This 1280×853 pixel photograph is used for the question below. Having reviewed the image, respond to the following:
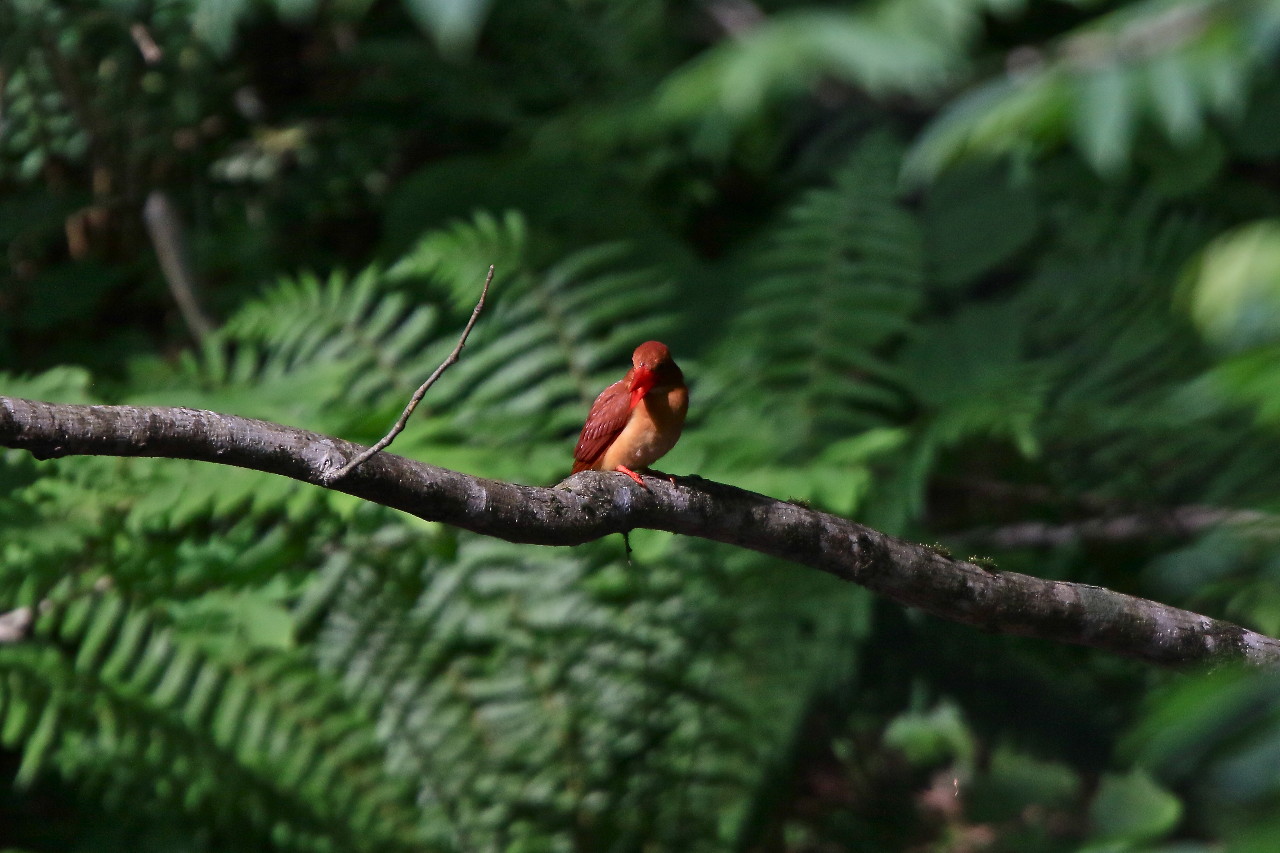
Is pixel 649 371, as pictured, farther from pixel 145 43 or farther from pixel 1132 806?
pixel 145 43

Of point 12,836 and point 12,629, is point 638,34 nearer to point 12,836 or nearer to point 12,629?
point 12,629

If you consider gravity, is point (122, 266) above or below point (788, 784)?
above

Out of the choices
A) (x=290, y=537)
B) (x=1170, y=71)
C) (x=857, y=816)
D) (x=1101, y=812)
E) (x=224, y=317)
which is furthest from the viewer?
(x=224, y=317)

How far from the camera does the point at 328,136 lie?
14.9 ft

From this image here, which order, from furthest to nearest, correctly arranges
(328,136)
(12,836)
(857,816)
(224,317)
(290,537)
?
(328,136) → (224,317) → (857,816) → (12,836) → (290,537)

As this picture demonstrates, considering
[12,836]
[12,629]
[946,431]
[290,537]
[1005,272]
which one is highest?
[1005,272]

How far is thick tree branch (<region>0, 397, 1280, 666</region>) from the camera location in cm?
122

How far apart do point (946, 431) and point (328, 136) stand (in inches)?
110

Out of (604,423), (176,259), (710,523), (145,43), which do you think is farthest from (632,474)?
(145,43)

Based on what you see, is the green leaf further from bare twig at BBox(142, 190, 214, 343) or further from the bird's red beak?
bare twig at BBox(142, 190, 214, 343)

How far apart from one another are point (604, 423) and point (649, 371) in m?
0.14

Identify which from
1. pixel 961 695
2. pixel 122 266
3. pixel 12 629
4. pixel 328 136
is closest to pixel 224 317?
pixel 122 266

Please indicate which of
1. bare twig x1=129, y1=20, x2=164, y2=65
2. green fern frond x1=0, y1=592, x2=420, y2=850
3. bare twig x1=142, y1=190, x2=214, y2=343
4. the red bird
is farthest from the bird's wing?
bare twig x1=129, y1=20, x2=164, y2=65

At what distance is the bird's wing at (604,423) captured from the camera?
195 centimetres
